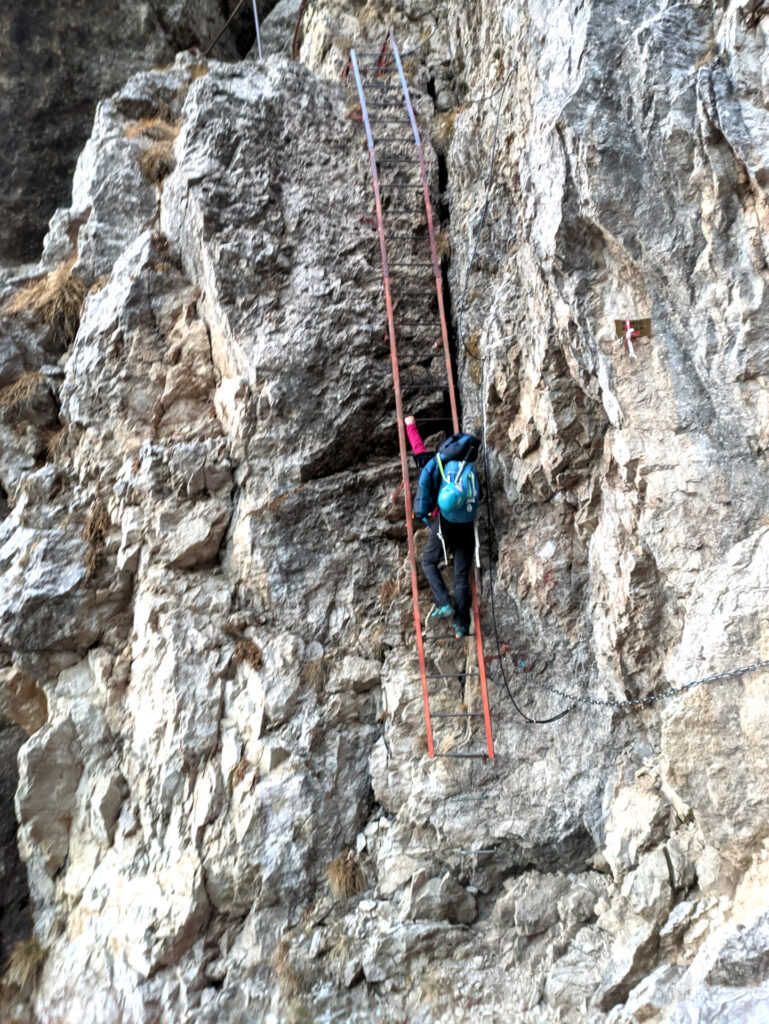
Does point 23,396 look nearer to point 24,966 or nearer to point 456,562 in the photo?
point 456,562

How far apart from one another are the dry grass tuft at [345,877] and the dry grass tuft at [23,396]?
665 cm

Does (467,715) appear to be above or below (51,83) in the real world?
below

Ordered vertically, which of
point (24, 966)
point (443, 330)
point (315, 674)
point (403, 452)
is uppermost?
point (443, 330)

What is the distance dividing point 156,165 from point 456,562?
7.01 meters

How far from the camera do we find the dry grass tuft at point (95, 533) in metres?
8.16

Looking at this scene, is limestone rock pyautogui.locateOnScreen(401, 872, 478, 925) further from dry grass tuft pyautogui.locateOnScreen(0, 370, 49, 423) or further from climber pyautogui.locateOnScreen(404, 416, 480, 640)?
dry grass tuft pyautogui.locateOnScreen(0, 370, 49, 423)

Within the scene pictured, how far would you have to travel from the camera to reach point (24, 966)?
24.7 feet

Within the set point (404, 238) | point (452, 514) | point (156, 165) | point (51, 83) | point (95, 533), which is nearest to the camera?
point (452, 514)

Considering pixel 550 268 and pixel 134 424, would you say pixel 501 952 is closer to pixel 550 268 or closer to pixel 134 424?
pixel 550 268

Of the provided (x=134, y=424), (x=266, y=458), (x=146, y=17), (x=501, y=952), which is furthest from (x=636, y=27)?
(x=146, y=17)

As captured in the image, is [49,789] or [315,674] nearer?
[315,674]

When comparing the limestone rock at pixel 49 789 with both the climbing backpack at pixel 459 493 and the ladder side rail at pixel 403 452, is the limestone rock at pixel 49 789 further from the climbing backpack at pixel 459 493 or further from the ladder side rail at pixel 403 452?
the climbing backpack at pixel 459 493

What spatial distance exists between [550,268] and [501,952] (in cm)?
554

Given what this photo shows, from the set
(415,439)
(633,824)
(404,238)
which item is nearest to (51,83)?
(404,238)
